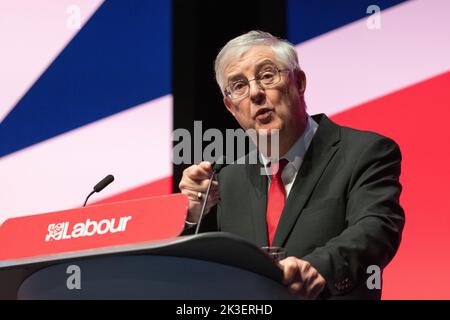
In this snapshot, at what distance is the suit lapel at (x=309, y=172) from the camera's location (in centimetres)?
201

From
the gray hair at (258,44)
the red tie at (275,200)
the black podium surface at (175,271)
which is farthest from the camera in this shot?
the gray hair at (258,44)

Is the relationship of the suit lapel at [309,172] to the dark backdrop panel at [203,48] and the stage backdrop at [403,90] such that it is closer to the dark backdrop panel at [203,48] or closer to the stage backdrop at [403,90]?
the stage backdrop at [403,90]

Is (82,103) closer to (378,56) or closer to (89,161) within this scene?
(89,161)

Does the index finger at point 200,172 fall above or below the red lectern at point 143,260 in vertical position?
above

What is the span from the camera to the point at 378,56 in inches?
115

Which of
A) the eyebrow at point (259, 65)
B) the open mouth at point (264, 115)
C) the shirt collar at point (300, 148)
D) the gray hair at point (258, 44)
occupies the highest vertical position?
the gray hair at point (258, 44)

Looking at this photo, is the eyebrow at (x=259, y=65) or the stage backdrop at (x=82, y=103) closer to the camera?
the eyebrow at (x=259, y=65)

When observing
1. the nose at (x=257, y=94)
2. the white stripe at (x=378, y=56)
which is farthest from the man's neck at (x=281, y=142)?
the white stripe at (x=378, y=56)

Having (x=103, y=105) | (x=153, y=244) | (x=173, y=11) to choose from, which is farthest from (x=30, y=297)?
(x=173, y=11)

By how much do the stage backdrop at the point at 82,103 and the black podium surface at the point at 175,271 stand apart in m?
1.82

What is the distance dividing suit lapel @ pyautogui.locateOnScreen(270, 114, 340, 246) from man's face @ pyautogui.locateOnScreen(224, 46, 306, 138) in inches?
4.3

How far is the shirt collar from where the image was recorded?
2264mm

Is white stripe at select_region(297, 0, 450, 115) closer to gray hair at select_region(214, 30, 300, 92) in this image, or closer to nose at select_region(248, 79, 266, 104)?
gray hair at select_region(214, 30, 300, 92)

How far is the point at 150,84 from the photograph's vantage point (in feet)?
10.9
